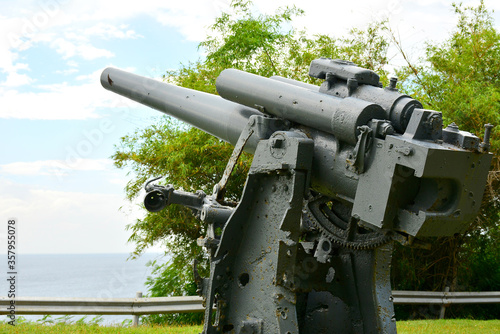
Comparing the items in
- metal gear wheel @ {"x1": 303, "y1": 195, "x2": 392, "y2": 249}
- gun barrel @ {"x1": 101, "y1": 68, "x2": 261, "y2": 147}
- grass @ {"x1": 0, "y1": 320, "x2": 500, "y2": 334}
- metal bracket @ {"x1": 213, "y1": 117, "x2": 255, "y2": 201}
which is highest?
gun barrel @ {"x1": 101, "y1": 68, "x2": 261, "y2": 147}

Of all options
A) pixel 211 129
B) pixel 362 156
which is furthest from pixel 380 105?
pixel 211 129

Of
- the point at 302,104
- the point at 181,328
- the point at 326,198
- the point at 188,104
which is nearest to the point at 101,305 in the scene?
the point at 181,328

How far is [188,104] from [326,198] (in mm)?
1864

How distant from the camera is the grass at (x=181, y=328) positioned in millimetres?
6332

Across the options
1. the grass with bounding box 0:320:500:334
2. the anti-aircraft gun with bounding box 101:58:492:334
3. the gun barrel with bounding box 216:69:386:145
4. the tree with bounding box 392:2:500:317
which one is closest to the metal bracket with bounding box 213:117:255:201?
the anti-aircraft gun with bounding box 101:58:492:334

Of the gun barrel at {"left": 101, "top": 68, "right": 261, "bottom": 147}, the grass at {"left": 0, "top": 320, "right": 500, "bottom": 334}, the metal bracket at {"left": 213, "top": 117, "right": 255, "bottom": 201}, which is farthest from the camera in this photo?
the grass at {"left": 0, "top": 320, "right": 500, "bottom": 334}

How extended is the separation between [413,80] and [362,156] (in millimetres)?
9118

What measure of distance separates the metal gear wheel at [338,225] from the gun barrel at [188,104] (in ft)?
2.52

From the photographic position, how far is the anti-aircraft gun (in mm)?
3777

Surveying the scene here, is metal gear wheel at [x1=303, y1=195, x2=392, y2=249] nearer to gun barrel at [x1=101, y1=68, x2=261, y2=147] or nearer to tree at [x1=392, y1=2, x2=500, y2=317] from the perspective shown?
gun barrel at [x1=101, y1=68, x2=261, y2=147]

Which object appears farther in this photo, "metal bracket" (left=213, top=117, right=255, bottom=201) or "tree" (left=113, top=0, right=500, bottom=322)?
"tree" (left=113, top=0, right=500, bottom=322)

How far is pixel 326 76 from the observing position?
4.48 metres

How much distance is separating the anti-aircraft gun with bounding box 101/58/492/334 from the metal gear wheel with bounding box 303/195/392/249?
0.03 feet

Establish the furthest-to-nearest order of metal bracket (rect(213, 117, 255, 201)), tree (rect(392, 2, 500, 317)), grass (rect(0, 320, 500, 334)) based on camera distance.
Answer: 1. tree (rect(392, 2, 500, 317))
2. grass (rect(0, 320, 500, 334))
3. metal bracket (rect(213, 117, 255, 201))
